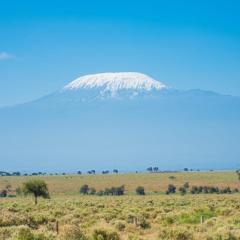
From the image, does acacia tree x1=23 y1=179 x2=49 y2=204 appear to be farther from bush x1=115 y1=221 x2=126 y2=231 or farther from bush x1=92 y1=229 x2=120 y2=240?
bush x1=92 y1=229 x2=120 y2=240

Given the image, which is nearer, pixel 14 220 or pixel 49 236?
pixel 49 236

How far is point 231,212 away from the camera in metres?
38.9

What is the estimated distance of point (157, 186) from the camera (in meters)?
124

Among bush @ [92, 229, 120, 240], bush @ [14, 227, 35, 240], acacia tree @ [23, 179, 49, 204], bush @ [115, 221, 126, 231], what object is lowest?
bush @ [115, 221, 126, 231]

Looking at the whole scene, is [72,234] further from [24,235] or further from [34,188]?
[34,188]

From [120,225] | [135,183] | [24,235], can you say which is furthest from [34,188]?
[135,183]

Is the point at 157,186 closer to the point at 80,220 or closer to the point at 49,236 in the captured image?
the point at 80,220

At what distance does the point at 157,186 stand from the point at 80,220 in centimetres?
9193

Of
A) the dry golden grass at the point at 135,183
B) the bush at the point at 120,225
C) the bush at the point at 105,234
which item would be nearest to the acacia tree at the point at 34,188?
the bush at the point at 120,225

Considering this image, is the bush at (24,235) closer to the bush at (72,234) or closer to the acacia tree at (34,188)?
the bush at (72,234)

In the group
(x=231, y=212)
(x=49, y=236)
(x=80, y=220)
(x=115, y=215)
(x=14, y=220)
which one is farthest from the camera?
(x=231, y=212)

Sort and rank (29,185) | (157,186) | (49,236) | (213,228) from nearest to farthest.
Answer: (49,236) → (213,228) → (29,185) → (157,186)

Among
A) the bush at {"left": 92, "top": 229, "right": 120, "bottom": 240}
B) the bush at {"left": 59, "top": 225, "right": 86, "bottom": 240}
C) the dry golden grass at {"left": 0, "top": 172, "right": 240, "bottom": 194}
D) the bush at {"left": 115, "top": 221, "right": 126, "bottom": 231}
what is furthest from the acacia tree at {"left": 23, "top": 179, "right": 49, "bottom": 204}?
the bush at {"left": 92, "top": 229, "right": 120, "bottom": 240}

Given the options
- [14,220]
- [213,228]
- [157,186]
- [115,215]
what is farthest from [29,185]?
[157,186]
